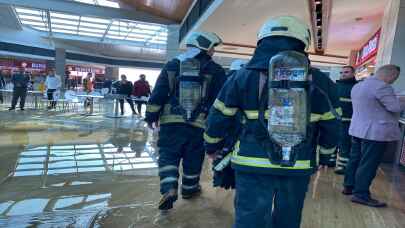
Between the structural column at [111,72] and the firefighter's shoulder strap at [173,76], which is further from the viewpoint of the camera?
the structural column at [111,72]

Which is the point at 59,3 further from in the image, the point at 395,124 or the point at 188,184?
the point at 395,124

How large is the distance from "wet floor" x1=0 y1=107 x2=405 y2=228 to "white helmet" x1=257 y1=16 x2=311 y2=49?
145 centimetres

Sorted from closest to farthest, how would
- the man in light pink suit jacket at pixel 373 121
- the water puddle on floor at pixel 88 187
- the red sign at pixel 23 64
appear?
1. the water puddle on floor at pixel 88 187
2. the man in light pink suit jacket at pixel 373 121
3. the red sign at pixel 23 64

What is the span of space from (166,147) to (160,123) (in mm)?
201

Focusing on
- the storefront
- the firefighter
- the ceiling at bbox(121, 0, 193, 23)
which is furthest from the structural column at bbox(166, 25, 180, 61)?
the firefighter

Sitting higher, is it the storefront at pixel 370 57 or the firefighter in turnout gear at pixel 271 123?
the storefront at pixel 370 57

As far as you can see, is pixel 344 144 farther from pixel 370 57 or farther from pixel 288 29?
pixel 370 57

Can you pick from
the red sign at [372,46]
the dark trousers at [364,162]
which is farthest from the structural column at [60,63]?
the dark trousers at [364,162]

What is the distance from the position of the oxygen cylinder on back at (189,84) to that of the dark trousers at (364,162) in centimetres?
151

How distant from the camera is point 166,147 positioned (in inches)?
103

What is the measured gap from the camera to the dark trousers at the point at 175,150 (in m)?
2.55

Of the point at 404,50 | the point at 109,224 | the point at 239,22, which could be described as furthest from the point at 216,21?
the point at 109,224

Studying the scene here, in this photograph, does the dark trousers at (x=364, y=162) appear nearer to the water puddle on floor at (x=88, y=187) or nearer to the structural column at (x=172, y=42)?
the water puddle on floor at (x=88, y=187)

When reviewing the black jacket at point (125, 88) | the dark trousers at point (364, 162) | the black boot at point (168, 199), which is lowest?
the black boot at point (168, 199)
